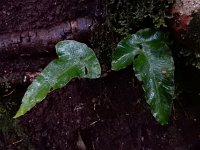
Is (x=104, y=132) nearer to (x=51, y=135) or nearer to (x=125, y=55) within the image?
(x=51, y=135)

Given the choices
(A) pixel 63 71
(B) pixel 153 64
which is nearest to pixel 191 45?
(B) pixel 153 64

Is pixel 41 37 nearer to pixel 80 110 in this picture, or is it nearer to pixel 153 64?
pixel 80 110

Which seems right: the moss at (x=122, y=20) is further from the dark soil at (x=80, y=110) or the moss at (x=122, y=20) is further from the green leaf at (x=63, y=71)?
the green leaf at (x=63, y=71)

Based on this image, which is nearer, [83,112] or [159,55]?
[159,55]

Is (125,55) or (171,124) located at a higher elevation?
(125,55)

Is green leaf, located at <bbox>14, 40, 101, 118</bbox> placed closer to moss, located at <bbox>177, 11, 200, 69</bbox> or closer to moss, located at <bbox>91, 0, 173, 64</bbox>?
moss, located at <bbox>91, 0, 173, 64</bbox>

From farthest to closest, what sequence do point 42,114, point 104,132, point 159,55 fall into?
point 42,114
point 104,132
point 159,55

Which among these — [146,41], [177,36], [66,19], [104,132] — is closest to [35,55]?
[66,19]
